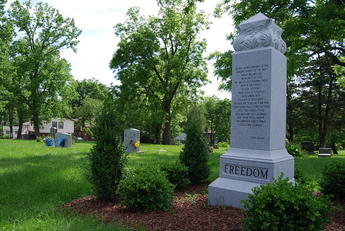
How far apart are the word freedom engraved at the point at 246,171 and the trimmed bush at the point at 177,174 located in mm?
1452

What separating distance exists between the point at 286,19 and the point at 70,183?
12789 millimetres

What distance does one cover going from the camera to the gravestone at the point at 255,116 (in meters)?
5.53

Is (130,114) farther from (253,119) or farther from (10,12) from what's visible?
(253,119)

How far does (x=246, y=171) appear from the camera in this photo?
5633mm

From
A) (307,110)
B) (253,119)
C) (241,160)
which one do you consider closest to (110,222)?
(241,160)

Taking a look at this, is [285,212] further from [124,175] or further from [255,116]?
[124,175]

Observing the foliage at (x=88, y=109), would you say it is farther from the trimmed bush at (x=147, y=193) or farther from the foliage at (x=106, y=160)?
the trimmed bush at (x=147, y=193)

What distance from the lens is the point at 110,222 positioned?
482cm

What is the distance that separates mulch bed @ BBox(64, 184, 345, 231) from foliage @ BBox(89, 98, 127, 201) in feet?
1.02

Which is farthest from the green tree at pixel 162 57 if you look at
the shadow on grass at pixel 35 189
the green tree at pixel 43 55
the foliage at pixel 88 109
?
the foliage at pixel 88 109

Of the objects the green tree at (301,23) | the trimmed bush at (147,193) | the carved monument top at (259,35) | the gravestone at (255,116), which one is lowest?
the trimmed bush at (147,193)

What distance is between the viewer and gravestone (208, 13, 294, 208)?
5531 mm

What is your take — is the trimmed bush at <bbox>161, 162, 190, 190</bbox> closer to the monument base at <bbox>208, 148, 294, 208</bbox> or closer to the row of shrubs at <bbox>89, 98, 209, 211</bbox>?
the row of shrubs at <bbox>89, 98, 209, 211</bbox>

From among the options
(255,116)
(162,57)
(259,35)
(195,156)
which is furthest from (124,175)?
(162,57)
